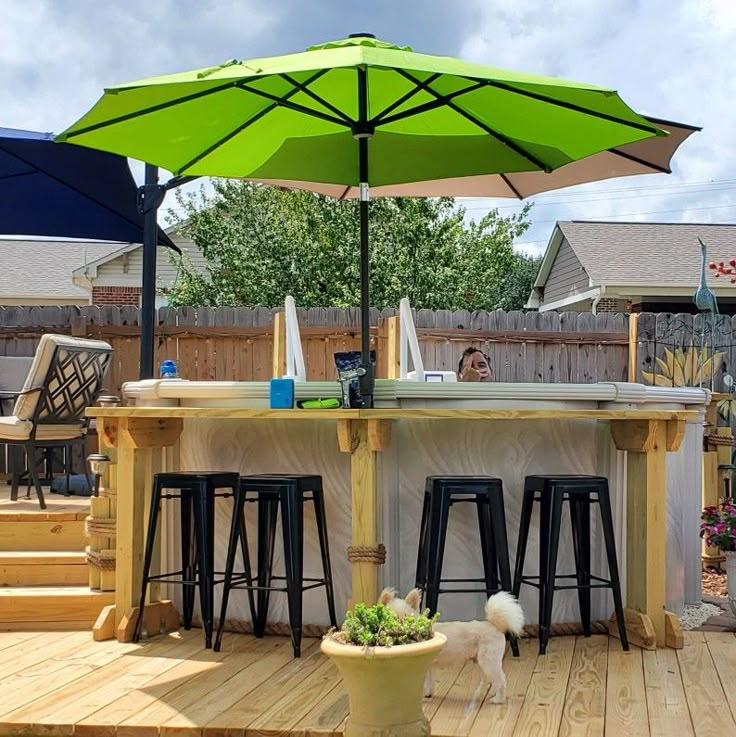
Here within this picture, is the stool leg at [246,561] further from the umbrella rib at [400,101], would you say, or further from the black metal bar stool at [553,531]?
the umbrella rib at [400,101]

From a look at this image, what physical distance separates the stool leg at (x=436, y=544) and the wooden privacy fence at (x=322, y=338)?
15.8ft

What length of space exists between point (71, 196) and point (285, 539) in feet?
11.5

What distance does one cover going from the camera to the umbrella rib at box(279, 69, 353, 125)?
3.93 metres

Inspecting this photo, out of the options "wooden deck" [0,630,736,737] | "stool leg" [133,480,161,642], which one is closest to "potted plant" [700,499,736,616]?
"wooden deck" [0,630,736,737]

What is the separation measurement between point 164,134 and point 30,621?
7.25 ft

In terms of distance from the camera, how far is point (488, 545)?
3.95 meters

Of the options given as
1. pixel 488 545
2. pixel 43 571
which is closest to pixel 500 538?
pixel 488 545

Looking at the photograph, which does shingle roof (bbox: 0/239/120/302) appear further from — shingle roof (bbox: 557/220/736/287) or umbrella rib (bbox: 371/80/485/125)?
umbrella rib (bbox: 371/80/485/125)

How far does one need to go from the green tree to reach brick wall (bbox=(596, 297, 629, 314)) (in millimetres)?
3161

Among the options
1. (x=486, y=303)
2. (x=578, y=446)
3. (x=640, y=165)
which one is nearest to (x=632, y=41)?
(x=640, y=165)

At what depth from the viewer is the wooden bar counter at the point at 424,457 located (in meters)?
4.05

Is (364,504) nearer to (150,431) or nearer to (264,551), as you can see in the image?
(264,551)

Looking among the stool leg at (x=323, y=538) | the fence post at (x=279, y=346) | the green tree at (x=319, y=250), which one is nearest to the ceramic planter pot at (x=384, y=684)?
the stool leg at (x=323, y=538)

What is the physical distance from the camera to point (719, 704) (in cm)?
330
